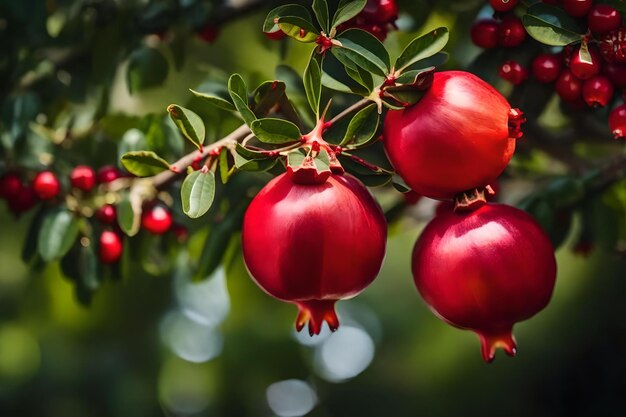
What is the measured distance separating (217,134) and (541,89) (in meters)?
0.39

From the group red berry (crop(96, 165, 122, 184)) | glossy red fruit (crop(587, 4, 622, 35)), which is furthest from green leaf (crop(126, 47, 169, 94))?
glossy red fruit (crop(587, 4, 622, 35))

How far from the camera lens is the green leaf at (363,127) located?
81cm

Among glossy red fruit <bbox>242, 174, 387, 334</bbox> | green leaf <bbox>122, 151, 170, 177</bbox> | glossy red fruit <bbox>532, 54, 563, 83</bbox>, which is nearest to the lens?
glossy red fruit <bbox>242, 174, 387, 334</bbox>

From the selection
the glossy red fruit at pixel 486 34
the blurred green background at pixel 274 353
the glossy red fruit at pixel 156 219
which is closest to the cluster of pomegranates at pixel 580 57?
the glossy red fruit at pixel 486 34

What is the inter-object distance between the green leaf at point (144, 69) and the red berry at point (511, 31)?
498 millimetres

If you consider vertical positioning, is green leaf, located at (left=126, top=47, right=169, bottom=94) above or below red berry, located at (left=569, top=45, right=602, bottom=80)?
below

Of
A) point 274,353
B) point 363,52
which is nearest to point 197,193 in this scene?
point 363,52

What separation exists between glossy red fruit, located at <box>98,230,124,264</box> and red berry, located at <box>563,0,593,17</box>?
60cm

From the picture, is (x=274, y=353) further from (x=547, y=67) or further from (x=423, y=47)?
(x=423, y=47)

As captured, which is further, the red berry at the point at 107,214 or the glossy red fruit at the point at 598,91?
the red berry at the point at 107,214

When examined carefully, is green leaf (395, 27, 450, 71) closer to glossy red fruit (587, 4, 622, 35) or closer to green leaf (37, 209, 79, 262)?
glossy red fruit (587, 4, 622, 35)

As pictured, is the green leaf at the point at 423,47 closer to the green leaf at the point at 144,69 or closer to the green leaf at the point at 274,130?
the green leaf at the point at 274,130

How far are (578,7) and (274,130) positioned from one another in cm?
33

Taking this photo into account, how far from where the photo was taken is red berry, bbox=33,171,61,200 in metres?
1.18
